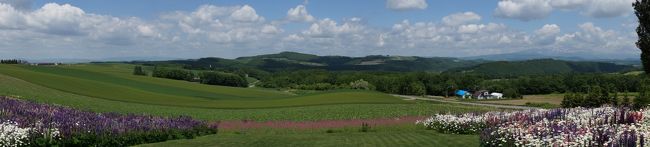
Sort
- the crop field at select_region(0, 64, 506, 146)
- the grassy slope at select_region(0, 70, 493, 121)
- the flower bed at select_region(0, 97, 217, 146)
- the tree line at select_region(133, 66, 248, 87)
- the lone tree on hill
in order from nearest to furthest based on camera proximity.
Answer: the flower bed at select_region(0, 97, 217, 146), the crop field at select_region(0, 64, 506, 146), the lone tree on hill, the grassy slope at select_region(0, 70, 493, 121), the tree line at select_region(133, 66, 248, 87)

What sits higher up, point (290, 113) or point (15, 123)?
point (15, 123)

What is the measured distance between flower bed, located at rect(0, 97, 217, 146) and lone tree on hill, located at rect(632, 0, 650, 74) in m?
25.4

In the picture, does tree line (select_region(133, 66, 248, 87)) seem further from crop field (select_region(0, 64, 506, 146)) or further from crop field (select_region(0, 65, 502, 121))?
crop field (select_region(0, 65, 502, 121))

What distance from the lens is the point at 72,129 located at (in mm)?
19484

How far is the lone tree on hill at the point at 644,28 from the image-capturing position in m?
31.4

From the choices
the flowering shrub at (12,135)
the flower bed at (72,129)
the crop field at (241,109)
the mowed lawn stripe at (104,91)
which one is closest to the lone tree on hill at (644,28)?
the crop field at (241,109)

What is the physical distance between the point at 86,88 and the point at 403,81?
114 metres

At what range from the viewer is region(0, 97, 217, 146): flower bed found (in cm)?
1775

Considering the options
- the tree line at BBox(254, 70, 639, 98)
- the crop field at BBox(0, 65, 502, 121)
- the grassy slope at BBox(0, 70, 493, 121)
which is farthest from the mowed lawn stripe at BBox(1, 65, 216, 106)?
the tree line at BBox(254, 70, 639, 98)

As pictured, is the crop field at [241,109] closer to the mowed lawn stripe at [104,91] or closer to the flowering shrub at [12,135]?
the mowed lawn stripe at [104,91]

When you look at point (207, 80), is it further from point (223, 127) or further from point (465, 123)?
point (465, 123)

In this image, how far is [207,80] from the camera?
5487 inches

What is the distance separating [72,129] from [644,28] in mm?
29569

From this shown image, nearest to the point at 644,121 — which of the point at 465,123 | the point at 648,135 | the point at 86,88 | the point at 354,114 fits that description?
the point at 648,135
